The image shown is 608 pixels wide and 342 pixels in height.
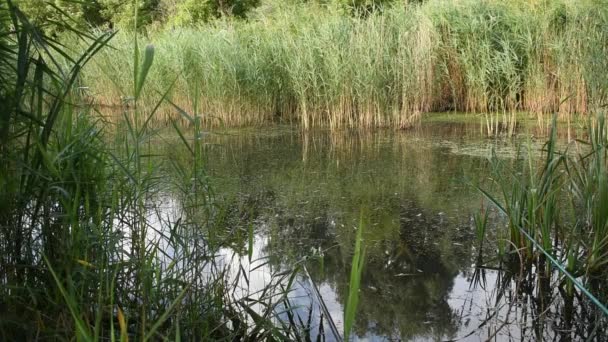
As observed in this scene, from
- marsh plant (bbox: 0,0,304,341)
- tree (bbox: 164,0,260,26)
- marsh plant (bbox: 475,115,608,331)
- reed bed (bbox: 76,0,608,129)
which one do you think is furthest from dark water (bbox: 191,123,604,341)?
tree (bbox: 164,0,260,26)

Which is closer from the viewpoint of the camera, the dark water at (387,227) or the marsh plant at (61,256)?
the marsh plant at (61,256)

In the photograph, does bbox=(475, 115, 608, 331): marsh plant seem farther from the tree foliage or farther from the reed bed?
the tree foliage

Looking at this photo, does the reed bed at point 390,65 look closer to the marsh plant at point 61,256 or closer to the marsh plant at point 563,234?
the marsh plant at point 563,234

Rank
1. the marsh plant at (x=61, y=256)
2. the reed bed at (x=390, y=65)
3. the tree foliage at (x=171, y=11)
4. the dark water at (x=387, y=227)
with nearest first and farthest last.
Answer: the marsh plant at (x=61, y=256) → the dark water at (x=387, y=227) → the reed bed at (x=390, y=65) → the tree foliage at (x=171, y=11)

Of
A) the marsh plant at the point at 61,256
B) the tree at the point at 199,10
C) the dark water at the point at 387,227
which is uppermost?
the tree at the point at 199,10

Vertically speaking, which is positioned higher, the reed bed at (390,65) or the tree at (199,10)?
the tree at (199,10)

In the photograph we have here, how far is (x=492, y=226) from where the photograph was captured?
3234mm

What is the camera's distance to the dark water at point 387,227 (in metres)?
2.28

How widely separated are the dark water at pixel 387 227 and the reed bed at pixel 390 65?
33.0 inches

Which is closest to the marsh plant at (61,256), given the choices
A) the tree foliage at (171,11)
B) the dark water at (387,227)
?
the dark water at (387,227)

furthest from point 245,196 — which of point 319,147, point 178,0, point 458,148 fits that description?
point 178,0

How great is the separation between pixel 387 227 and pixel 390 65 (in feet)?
12.8

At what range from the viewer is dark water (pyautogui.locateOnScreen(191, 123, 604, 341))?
2.28 m

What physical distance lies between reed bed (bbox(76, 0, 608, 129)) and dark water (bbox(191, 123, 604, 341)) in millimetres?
839
